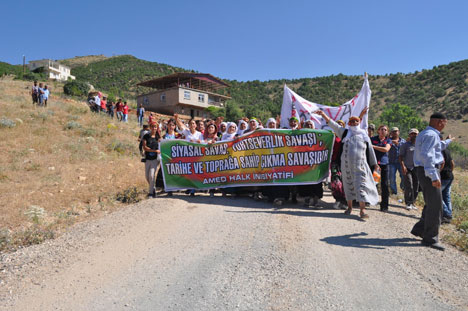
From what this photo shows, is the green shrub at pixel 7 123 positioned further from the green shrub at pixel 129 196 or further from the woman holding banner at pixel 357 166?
the woman holding banner at pixel 357 166

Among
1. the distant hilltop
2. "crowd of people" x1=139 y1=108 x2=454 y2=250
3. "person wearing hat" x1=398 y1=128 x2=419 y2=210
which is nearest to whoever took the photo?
"crowd of people" x1=139 y1=108 x2=454 y2=250

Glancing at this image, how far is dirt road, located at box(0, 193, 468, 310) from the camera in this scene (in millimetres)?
→ 2965

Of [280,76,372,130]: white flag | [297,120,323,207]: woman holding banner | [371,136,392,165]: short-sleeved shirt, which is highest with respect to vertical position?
[280,76,372,130]: white flag

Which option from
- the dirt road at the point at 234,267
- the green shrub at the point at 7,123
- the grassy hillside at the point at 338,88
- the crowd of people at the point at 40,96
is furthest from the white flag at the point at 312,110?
the grassy hillside at the point at 338,88

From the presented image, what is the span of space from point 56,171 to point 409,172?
10304 millimetres

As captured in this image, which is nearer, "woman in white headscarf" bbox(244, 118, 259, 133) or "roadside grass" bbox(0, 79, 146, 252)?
"roadside grass" bbox(0, 79, 146, 252)

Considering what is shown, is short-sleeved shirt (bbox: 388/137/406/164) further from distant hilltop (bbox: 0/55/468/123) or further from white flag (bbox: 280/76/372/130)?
distant hilltop (bbox: 0/55/468/123)

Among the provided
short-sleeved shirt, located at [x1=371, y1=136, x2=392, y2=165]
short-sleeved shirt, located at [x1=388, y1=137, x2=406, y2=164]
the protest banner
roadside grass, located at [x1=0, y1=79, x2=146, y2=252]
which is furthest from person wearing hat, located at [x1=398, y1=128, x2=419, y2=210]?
roadside grass, located at [x1=0, y1=79, x2=146, y2=252]

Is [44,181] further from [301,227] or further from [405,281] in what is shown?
[405,281]

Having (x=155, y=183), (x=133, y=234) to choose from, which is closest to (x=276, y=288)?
(x=133, y=234)

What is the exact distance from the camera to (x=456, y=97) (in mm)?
45062

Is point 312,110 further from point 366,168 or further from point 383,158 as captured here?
point 366,168

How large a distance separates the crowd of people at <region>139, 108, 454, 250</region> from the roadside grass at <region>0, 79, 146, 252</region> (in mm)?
1876

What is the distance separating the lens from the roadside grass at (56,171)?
5840mm
